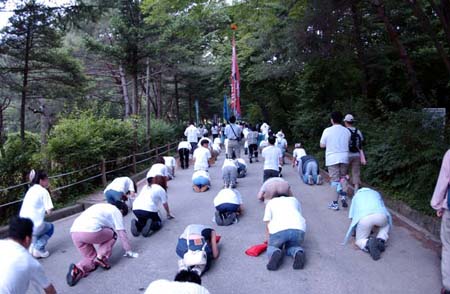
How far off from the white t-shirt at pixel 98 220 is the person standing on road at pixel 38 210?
870mm

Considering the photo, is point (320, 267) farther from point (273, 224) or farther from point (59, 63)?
point (59, 63)

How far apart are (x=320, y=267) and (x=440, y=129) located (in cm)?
559

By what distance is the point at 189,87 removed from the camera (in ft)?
118

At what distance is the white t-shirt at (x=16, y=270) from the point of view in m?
3.20

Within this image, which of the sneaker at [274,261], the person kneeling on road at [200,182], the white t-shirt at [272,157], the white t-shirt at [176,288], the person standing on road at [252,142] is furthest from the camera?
the person standing on road at [252,142]

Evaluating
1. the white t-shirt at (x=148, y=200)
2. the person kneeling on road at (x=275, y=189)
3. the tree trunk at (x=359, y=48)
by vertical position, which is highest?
the tree trunk at (x=359, y=48)

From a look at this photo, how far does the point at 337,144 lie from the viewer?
7.92 m

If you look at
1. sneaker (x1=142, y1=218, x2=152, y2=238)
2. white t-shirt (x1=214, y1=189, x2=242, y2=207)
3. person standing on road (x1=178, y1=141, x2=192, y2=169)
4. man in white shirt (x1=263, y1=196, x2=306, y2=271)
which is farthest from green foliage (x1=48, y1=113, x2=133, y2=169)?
man in white shirt (x1=263, y1=196, x2=306, y2=271)

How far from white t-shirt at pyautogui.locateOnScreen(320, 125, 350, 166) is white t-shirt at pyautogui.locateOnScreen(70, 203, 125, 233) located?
4.39 metres

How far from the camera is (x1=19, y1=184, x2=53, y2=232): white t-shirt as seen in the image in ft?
20.3

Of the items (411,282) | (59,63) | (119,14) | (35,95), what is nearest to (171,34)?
(119,14)

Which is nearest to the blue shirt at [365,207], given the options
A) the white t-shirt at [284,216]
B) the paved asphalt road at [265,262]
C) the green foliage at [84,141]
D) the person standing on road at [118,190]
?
the paved asphalt road at [265,262]

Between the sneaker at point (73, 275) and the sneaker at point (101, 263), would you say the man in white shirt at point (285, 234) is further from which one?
the sneaker at point (73, 275)

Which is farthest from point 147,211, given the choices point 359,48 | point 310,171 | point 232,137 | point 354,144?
point 359,48
